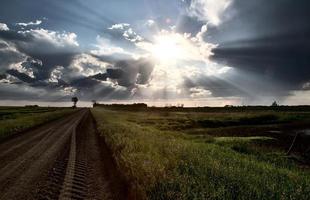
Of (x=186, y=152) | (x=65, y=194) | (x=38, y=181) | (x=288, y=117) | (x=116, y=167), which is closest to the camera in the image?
(x=65, y=194)

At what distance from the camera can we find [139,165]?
11.8 meters

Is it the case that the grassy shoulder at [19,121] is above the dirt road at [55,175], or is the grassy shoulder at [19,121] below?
above

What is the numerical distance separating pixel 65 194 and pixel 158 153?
682 cm

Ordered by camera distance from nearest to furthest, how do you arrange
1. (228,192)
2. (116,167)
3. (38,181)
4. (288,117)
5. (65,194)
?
(228,192) < (65,194) < (38,181) < (116,167) < (288,117)

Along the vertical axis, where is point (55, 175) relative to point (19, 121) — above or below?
below

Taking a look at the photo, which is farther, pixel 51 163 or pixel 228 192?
pixel 51 163

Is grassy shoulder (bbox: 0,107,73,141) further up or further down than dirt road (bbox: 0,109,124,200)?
further up

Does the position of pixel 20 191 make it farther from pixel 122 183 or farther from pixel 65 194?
pixel 122 183

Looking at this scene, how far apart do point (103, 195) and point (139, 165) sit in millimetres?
2924

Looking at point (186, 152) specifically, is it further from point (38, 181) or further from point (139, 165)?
point (38, 181)

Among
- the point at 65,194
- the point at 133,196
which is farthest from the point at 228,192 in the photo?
the point at 65,194

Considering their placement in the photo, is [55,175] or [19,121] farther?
[19,121]

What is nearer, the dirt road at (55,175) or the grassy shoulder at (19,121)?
the dirt road at (55,175)

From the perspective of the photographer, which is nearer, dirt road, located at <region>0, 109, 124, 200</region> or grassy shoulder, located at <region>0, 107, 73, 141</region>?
dirt road, located at <region>0, 109, 124, 200</region>
